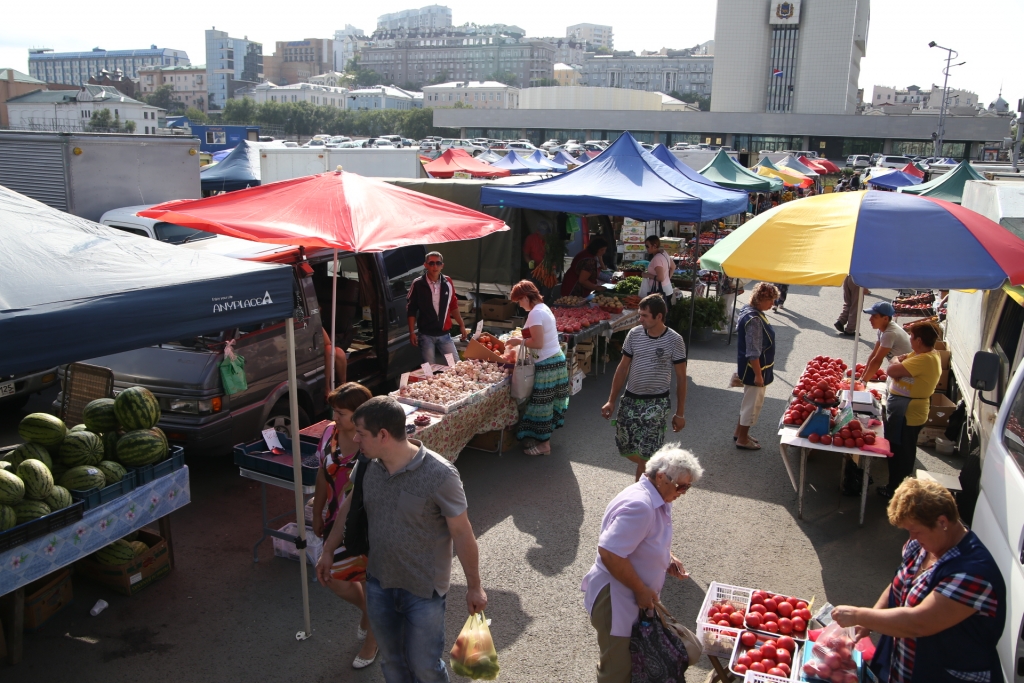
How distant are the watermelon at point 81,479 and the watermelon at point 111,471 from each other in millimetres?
89

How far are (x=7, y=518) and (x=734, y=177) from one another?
61.7 feet

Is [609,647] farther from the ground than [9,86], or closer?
closer

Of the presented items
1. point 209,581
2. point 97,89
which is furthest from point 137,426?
point 97,89

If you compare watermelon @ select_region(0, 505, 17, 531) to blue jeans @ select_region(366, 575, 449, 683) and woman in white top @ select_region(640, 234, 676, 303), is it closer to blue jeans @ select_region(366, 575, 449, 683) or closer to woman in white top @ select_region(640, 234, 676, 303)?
blue jeans @ select_region(366, 575, 449, 683)

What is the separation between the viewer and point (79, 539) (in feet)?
14.3

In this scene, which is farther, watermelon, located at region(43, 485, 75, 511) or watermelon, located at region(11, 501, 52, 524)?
watermelon, located at region(43, 485, 75, 511)

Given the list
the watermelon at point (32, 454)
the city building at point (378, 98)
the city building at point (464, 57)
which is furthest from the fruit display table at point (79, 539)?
the city building at point (464, 57)

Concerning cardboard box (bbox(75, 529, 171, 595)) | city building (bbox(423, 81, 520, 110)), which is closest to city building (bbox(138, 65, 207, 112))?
city building (bbox(423, 81, 520, 110))

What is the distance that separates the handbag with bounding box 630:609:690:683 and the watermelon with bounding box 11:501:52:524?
336 cm

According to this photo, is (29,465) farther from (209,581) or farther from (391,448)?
(391,448)

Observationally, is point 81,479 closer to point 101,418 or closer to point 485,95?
point 101,418

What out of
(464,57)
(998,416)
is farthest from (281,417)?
(464,57)

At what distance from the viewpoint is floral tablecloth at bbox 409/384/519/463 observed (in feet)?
20.5

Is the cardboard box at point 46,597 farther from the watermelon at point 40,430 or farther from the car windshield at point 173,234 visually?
the car windshield at point 173,234
